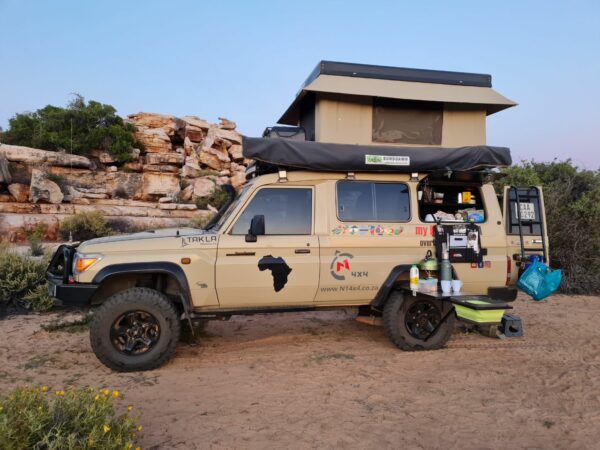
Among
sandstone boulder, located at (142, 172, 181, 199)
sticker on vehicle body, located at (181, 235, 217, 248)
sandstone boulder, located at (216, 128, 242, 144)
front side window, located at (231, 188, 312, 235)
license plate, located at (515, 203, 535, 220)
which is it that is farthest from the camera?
sandstone boulder, located at (216, 128, 242, 144)

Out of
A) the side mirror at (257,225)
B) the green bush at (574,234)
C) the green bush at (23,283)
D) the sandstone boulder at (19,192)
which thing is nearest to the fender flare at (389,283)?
the side mirror at (257,225)

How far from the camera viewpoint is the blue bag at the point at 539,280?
16.7 feet

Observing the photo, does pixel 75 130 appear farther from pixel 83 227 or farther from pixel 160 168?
pixel 83 227

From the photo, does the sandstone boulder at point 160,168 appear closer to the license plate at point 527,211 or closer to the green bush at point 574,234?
the green bush at point 574,234

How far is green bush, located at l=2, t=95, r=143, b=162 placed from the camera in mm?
25141

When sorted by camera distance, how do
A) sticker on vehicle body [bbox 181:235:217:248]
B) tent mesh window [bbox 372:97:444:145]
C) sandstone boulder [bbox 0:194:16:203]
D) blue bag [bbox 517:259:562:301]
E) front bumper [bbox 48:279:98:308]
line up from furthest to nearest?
sandstone boulder [bbox 0:194:16:203] → tent mesh window [bbox 372:97:444:145] → blue bag [bbox 517:259:562:301] → sticker on vehicle body [bbox 181:235:217:248] → front bumper [bbox 48:279:98:308]

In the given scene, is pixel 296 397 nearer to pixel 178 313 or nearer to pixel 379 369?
pixel 379 369

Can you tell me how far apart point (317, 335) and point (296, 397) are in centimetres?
218

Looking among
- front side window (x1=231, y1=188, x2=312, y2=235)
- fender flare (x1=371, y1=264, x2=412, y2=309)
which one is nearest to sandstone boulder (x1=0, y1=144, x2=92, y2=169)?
front side window (x1=231, y1=188, x2=312, y2=235)

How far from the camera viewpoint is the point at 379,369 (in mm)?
4637

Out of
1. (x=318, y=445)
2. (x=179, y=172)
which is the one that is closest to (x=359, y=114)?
(x=318, y=445)

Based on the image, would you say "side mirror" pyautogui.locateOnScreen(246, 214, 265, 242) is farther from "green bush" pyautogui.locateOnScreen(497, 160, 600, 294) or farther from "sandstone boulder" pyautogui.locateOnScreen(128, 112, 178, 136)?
"sandstone boulder" pyautogui.locateOnScreen(128, 112, 178, 136)

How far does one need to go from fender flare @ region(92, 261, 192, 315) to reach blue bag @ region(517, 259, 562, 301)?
383 centimetres

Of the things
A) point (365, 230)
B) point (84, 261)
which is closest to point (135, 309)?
point (84, 261)
